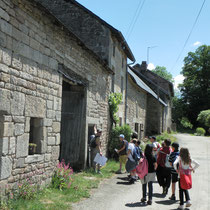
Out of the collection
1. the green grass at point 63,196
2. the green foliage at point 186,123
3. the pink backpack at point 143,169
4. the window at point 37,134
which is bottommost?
the green grass at point 63,196

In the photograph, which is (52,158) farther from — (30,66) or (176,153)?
(176,153)

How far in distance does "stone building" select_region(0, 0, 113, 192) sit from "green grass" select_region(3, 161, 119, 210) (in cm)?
42

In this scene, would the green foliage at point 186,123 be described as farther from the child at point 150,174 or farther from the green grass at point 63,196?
the child at point 150,174

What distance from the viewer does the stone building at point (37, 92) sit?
468cm

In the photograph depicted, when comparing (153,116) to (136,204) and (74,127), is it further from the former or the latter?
(136,204)

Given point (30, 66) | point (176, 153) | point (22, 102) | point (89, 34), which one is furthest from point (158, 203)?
point (89, 34)

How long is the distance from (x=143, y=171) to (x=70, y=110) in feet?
12.7

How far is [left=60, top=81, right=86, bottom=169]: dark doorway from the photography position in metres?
8.65

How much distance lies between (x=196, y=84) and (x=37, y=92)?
140ft

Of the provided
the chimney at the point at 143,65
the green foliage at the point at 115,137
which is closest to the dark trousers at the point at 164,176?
the green foliage at the point at 115,137

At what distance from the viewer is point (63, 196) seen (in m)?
5.60

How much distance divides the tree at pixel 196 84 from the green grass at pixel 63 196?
37.7 metres

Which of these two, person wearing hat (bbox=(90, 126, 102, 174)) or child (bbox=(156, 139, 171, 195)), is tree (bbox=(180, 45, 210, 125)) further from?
child (bbox=(156, 139, 171, 195))

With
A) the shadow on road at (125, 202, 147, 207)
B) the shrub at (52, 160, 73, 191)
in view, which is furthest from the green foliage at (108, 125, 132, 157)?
the shadow on road at (125, 202, 147, 207)
